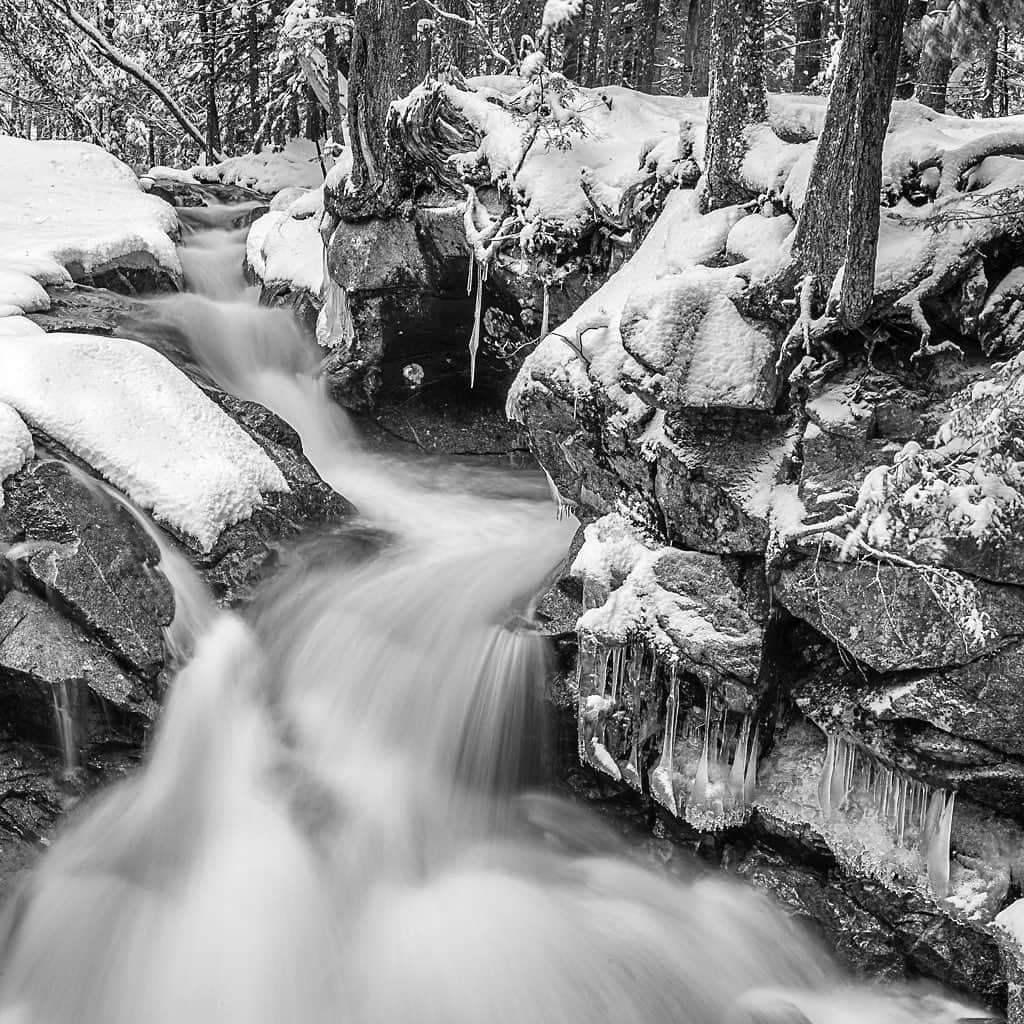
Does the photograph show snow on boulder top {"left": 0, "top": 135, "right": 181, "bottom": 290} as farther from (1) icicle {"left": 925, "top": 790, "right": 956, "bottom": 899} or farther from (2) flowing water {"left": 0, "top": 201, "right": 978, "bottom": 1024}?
(1) icicle {"left": 925, "top": 790, "right": 956, "bottom": 899}

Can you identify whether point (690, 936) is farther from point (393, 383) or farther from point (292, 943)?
point (393, 383)

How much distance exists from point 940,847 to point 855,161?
3.68 metres

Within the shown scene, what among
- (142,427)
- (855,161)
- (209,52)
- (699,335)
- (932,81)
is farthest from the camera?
(209,52)

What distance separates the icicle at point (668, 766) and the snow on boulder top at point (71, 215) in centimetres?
688

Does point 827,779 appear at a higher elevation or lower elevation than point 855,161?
lower

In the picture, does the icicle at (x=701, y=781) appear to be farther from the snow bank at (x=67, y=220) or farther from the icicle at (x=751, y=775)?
the snow bank at (x=67, y=220)

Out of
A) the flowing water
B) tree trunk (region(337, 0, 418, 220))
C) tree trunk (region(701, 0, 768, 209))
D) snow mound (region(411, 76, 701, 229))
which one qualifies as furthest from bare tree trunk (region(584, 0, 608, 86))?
the flowing water

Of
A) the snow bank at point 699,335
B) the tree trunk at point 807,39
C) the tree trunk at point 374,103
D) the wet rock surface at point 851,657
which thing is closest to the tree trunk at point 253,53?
the tree trunk at point 374,103

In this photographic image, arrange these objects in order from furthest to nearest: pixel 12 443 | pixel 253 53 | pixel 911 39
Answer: pixel 253 53 < pixel 911 39 < pixel 12 443

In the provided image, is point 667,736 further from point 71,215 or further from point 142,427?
point 71,215

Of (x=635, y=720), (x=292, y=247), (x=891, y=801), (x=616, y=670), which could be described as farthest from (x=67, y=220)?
(x=891, y=801)

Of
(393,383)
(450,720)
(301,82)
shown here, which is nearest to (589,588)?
(450,720)

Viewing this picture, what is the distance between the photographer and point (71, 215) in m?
11.5

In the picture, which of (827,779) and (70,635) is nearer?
(827,779)
